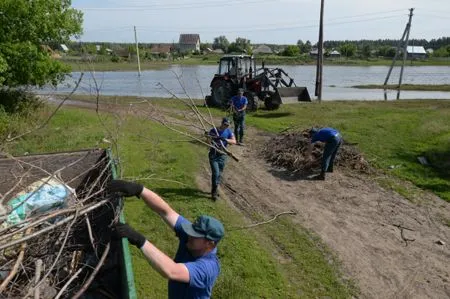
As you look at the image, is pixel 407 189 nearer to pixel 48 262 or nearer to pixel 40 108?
pixel 48 262

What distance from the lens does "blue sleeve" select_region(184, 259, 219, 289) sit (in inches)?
122

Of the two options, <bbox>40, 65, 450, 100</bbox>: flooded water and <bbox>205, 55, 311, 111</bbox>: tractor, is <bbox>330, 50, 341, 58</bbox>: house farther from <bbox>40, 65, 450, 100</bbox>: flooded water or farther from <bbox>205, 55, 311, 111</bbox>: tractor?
<bbox>205, 55, 311, 111</bbox>: tractor

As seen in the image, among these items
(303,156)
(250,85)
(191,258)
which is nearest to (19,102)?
(250,85)

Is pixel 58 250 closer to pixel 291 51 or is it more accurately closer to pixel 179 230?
pixel 179 230

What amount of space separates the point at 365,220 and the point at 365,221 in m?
0.05

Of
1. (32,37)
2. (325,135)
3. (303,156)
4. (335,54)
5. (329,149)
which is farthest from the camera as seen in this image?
(335,54)

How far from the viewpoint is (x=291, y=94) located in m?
18.6

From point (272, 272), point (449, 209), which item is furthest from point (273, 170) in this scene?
point (272, 272)

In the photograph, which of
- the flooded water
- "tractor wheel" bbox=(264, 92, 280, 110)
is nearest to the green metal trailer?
the flooded water

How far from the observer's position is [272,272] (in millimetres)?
5934

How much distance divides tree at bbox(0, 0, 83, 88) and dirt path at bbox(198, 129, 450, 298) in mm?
6758

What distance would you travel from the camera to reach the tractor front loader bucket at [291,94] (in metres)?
18.2

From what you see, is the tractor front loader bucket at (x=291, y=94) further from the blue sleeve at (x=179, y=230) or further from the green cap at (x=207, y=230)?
the green cap at (x=207, y=230)

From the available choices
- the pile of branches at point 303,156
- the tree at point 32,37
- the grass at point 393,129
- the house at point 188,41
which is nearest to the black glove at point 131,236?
the grass at point 393,129
